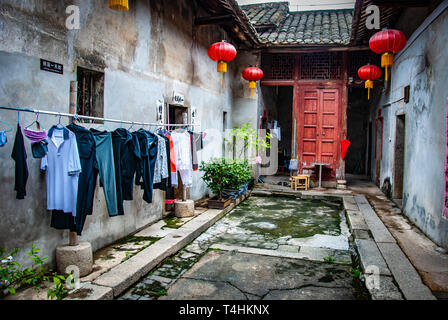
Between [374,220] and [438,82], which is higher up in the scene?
[438,82]

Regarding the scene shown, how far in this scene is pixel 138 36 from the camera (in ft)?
22.3

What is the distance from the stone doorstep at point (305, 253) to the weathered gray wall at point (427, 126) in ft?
5.56

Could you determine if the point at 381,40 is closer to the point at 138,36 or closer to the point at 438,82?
the point at 438,82

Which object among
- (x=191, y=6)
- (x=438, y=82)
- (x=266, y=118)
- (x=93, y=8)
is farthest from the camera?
(x=266, y=118)

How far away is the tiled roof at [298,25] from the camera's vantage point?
1245 centimetres

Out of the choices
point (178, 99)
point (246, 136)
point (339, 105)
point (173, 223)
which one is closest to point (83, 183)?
point (173, 223)

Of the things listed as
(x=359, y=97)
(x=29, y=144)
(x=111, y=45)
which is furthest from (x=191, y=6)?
(x=359, y=97)

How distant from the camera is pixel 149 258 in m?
5.47

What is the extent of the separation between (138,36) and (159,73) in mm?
1014

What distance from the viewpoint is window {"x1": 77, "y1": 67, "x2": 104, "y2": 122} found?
5.60m

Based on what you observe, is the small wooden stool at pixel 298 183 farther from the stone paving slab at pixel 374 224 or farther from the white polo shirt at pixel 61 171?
the white polo shirt at pixel 61 171

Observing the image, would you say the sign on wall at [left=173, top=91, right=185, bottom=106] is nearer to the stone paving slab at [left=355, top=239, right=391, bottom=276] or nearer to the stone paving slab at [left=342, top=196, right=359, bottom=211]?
the stone paving slab at [left=355, top=239, right=391, bottom=276]

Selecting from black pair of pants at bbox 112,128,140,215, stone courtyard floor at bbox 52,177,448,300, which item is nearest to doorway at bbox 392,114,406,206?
stone courtyard floor at bbox 52,177,448,300

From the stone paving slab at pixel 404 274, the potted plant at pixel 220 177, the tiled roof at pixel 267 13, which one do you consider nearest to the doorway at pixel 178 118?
the potted plant at pixel 220 177
